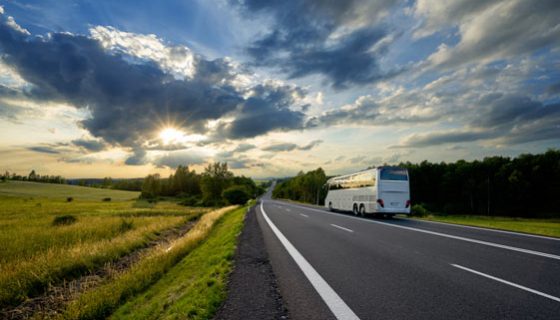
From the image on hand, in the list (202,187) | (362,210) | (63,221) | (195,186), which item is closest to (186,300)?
Answer: (362,210)

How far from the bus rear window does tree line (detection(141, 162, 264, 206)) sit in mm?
62041

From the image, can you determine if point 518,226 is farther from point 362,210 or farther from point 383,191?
point 362,210

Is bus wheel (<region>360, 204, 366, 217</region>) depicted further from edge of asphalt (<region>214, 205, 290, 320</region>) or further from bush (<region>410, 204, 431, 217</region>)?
edge of asphalt (<region>214, 205, 290, 320</region>)

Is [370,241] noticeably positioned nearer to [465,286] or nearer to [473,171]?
[465,286]

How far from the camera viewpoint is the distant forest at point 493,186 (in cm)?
5131

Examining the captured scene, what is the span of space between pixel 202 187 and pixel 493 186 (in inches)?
3044

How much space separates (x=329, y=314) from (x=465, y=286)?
9.49 feet

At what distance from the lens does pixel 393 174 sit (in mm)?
20125

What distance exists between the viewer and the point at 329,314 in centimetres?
400

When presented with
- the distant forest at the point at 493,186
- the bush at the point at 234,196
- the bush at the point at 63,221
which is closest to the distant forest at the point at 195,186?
the bush at the point at 234,196

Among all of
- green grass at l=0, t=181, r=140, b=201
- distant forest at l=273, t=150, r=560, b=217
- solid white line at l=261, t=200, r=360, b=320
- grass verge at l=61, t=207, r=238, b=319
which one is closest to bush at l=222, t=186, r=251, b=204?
distant forest at l=273, t=150, r=560, b=217

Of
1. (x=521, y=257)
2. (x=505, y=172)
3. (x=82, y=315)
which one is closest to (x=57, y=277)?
(x=82, y=315)

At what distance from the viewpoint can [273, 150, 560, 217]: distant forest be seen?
2020 inches

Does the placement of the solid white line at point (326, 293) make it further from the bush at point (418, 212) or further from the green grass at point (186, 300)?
the bush at point (418, 212)
